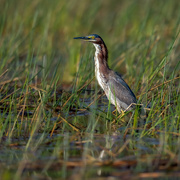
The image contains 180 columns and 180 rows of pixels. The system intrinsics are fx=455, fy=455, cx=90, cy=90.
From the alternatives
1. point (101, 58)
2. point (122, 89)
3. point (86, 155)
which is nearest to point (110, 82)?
point (122, 89)

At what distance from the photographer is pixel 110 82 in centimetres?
769

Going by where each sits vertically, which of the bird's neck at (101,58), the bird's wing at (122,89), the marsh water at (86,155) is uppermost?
the bird's neck at (101,58)

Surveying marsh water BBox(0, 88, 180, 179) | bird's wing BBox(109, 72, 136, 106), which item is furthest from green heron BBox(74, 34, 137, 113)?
marsh water BBox(0, 88, 180, 179)

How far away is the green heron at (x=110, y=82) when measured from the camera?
7691 millimetres

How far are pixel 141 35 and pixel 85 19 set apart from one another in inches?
151

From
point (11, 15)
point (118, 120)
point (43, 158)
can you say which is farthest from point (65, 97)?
point (11, 15)

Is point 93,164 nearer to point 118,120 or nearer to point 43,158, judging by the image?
point 43,158

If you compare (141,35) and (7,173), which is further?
(141,35)

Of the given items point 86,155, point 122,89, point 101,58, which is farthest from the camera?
point 101,58

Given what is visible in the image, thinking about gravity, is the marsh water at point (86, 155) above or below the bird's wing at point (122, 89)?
below

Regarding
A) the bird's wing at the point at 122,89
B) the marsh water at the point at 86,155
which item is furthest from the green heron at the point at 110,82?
the marsh water at the point at 86,155

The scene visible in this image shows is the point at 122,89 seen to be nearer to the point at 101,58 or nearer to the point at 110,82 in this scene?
the point at 110,82

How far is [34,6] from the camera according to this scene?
44.7 feet

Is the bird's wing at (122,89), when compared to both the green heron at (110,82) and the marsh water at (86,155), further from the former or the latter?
the marsh water at (86,155)
